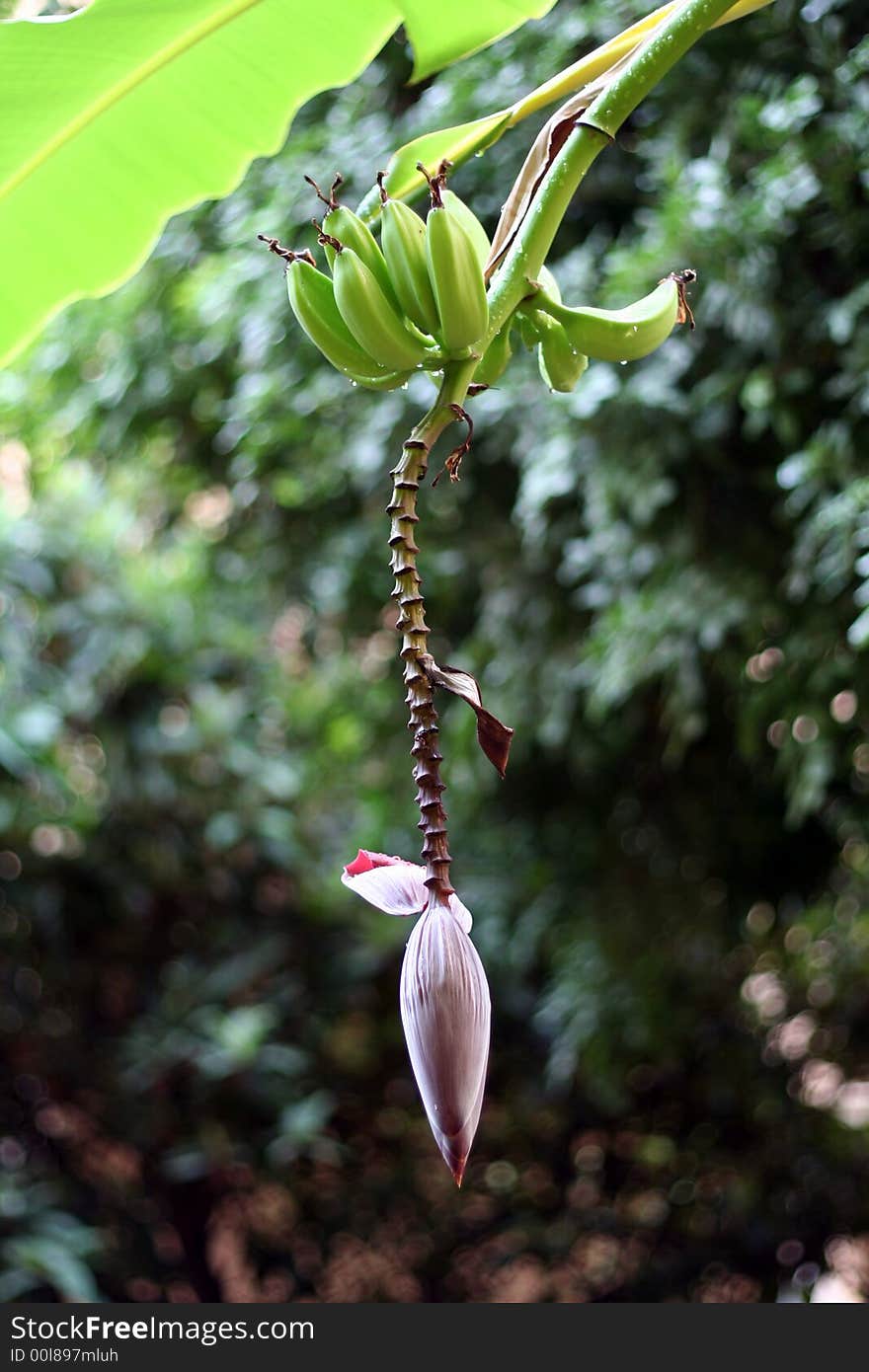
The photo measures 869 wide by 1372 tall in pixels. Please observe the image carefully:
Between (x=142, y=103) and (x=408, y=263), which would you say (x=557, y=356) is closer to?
(x=408, y=263)

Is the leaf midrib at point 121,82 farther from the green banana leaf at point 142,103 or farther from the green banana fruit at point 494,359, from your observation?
the green banana fruit at point 494,359

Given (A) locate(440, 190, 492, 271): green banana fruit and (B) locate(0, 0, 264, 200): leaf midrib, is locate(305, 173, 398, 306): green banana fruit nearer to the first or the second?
(A) locate(440, 190, 492, 271): green banana fruit

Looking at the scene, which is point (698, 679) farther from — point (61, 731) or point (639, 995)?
point (61, 731)

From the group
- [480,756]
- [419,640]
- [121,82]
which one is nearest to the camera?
[419,640]

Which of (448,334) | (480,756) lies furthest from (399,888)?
(480,756)

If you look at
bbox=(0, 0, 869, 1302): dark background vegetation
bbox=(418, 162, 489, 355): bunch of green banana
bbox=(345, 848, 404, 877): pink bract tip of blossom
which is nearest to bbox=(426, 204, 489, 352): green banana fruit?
bbox=(418, 162, 489, 355): bunch of green banana

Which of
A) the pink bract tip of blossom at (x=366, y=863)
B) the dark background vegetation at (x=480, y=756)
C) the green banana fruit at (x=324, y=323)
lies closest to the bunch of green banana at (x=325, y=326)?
the green banana fruit at (x=324, y=323)

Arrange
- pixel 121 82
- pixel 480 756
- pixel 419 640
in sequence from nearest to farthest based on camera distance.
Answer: pixel 419 640, pixel 121 82, pixel 480 756

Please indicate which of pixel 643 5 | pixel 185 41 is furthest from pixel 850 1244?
pixel 185 41
